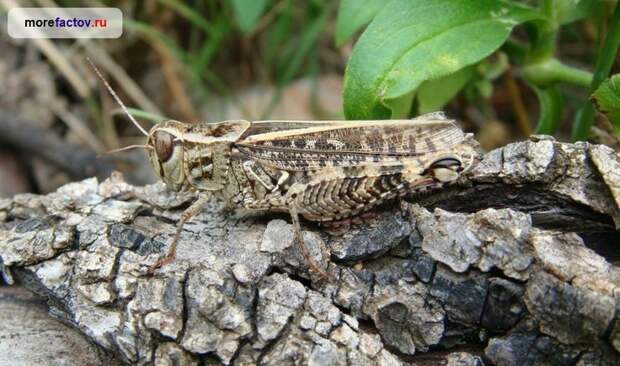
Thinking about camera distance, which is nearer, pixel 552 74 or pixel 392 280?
pixel 392 280

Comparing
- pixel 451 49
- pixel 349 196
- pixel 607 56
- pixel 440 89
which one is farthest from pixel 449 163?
pixel 607 56

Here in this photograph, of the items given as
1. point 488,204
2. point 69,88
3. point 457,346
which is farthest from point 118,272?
point 69,88

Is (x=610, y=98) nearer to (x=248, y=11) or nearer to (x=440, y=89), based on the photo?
(x=440, y=89)

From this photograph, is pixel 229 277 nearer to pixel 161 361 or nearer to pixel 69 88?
pixel 161 361

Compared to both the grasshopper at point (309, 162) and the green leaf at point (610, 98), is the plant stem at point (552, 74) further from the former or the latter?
the grasshopper at point (309, 162)

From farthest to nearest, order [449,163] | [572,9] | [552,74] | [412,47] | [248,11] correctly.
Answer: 1. [248,11]
2. [552,74]
3. [572,9]
4. [412,47]
5. [449,163]
